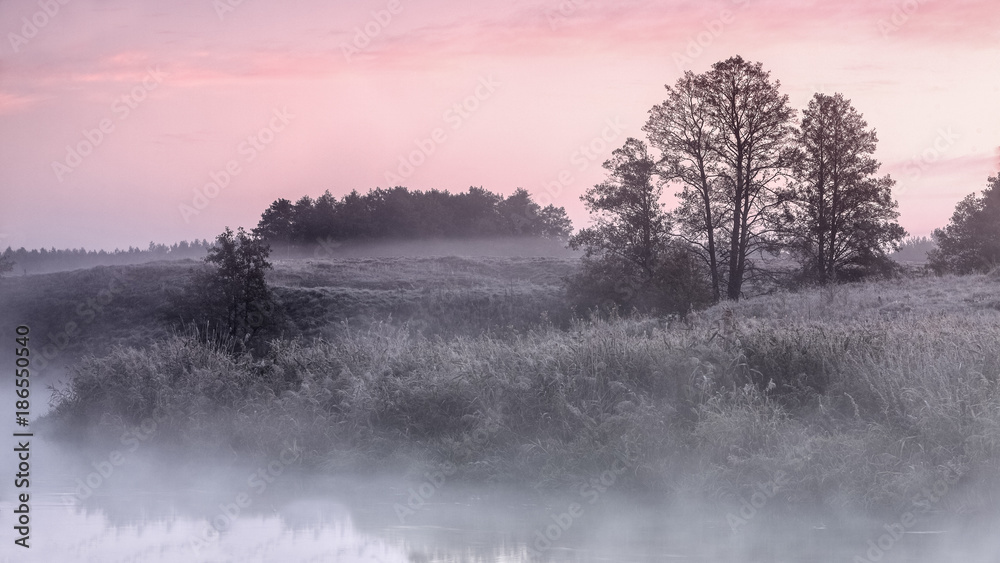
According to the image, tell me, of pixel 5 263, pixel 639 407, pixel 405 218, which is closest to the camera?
pixel 639 407

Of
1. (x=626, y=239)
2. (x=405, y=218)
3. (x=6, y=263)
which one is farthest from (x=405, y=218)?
(x=626, y=239)

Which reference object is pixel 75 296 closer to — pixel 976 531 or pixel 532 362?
pixel 532 362

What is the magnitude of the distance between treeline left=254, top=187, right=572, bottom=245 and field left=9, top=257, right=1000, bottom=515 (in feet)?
221

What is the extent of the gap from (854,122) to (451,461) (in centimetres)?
4042

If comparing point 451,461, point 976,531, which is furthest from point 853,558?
point 451,461

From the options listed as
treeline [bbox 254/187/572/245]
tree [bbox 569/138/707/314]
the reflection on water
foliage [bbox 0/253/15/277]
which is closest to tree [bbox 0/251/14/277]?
foliage [bbox 0/253/15/277]

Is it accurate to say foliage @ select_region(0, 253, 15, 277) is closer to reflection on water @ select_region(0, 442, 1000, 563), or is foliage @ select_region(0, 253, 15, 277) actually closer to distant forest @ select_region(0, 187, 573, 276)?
distant forest @ select_region(0, 187, 573, 276)

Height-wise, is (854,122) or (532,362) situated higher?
(854,122)

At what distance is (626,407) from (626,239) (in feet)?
103

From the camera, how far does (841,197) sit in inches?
1893

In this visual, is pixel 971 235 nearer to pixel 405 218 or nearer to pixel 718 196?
pixel 718 196

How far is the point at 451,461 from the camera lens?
14.8 meters

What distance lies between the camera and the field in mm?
12094

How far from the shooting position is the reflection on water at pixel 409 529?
409 inches
